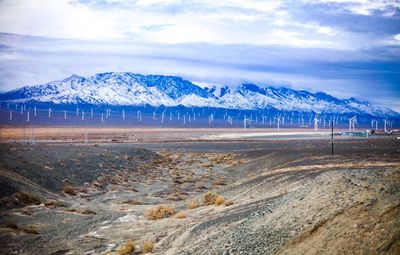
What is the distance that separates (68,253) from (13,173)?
2224cm

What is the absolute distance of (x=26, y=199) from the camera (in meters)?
37.1

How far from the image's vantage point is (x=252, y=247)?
17.7m

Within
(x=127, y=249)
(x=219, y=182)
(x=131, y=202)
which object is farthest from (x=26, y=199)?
(x=219, y=182)

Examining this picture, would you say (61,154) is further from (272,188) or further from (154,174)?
(272,188)

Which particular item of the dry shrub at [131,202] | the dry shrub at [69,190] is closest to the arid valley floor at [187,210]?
the dry shrub at [69,190]

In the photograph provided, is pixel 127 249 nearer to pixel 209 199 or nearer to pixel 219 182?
pixel 209 199

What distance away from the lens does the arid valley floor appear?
16.0m

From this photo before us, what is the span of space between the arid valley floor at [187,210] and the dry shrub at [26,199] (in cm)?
8

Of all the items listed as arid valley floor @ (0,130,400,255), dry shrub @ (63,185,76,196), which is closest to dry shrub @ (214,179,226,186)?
arid valley floor @ (0,130,400,255)

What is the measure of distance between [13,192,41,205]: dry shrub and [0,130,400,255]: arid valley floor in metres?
0.08

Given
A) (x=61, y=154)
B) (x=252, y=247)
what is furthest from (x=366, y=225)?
(x=61, y=154)

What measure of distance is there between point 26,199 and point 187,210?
1259 cm

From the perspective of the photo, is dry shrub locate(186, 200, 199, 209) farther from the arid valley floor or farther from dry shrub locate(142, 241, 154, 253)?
dry shrub locate(142, 241, 154, 253)

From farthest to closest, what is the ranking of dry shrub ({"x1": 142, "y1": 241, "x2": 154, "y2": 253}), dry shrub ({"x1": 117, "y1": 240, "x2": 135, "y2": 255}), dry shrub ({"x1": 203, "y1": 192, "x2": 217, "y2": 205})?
dry shrub ({"x1": 203, "y1": 192, "x2": 217, "y2": 205}) → dry shrub ({"x1": 142, "y1": 241, "x2": 154, "y2": 253}) → dry shrub ({"x1": 117, "y1": 240, "x2": 135, "y2": 255})
